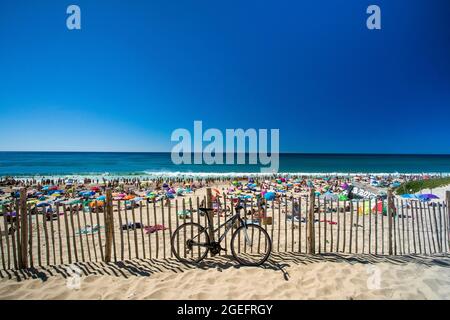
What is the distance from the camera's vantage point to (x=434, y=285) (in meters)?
3.57

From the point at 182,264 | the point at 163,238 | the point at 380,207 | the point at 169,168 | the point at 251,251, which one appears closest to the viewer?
the point at 182,264

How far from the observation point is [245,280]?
12.4 ft

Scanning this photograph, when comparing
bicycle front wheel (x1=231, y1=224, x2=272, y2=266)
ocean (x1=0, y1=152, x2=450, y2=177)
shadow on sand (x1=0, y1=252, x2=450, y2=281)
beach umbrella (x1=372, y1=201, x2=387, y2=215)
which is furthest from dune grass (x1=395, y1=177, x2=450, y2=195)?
ocean (x1=0, y1=152, x2=450, y2=177)

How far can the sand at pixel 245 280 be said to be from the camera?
134 inches

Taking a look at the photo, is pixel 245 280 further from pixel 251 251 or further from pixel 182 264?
pixel 182 264

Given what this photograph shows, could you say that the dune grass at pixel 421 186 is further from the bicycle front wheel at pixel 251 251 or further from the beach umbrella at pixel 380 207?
the bicycle front wheel at pixel 251 251

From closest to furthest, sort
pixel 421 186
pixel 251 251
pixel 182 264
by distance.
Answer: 1. pixel 182 264
2. pixel 251 251
3. pixel 421 186

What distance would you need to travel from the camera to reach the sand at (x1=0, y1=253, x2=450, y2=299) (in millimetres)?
3393

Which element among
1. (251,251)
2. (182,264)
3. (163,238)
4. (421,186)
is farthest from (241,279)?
(421,186)

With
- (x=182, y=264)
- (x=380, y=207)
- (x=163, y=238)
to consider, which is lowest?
(x=182, y=264)

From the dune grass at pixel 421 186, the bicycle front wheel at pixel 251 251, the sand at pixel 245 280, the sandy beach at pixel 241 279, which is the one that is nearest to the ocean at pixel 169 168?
the dune grass at pixel 421 186

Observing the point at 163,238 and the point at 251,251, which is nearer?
the point at 163,238
